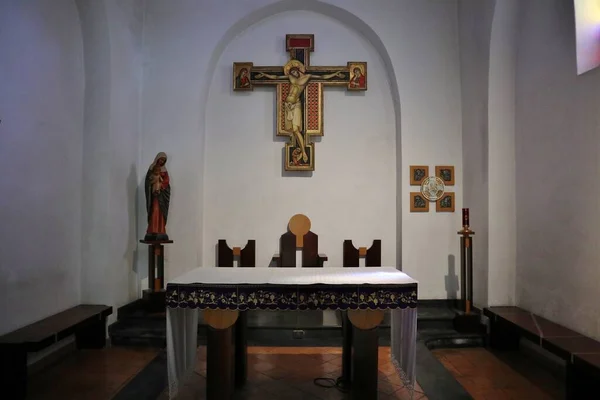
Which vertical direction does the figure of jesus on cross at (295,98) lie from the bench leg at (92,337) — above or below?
above

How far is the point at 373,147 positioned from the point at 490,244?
5.97 feet

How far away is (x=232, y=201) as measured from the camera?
5.27 meters

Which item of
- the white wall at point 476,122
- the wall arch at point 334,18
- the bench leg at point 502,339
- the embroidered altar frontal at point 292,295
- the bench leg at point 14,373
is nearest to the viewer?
the embroidered altar frontal at point 292,295

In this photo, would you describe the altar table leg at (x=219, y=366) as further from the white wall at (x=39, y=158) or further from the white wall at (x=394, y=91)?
the white wall at (x=394, y=91)

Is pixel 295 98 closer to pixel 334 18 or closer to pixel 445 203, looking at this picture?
pixel 334 18

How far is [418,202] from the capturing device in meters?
5.02

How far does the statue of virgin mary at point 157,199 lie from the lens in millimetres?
4535

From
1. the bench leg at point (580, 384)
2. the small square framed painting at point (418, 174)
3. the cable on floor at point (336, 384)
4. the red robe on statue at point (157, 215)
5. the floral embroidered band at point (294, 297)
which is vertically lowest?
the cable on floor at point (336, 384)

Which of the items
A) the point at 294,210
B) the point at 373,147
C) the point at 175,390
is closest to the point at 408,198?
the point at 373,147

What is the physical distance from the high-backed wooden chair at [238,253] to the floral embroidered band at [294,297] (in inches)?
87.8

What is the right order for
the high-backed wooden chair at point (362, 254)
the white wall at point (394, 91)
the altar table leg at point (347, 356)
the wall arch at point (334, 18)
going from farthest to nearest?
the wall arch at point (334, 18) < the white wall at point (394, 91) < the high-backed wooden chair at point (362, 254) < the altar table leg at point (347, 356)

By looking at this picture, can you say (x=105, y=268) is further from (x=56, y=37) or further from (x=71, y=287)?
(x=56, y=37)

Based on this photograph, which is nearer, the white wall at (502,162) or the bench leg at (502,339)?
the bench leg at (502,339)

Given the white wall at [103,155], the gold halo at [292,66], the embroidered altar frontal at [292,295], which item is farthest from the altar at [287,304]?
the gold halo at [292,66]
